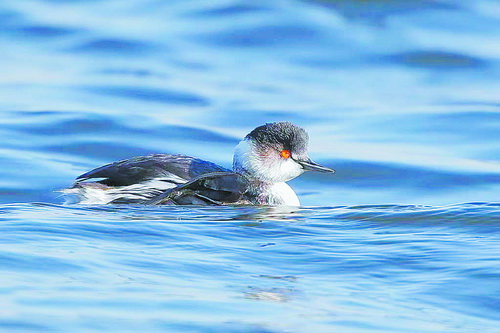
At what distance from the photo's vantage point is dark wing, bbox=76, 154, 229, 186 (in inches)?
381

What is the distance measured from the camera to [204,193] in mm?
9484

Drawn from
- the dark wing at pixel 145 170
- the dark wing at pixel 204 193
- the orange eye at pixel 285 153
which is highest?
the orange eye at pixel 285 153

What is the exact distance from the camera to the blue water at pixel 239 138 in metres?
6.43

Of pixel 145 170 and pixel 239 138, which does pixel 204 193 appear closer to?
pixel 145 170

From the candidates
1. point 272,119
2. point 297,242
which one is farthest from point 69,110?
point 297,242

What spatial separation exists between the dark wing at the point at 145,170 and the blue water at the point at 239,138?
491 millimetres

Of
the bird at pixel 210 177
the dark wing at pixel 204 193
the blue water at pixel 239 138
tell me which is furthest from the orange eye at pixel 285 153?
the dark wing at pixel 204 193

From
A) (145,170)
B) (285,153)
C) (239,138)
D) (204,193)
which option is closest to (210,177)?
(204,193)

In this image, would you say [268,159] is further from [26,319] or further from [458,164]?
[26,319]

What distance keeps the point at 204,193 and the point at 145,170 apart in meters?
0.54

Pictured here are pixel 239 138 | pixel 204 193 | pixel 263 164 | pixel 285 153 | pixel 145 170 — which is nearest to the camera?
pixel 204 193

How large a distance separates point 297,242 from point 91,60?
997 centimetres

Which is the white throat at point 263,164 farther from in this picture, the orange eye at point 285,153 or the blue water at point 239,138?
the blue water at point 239,138

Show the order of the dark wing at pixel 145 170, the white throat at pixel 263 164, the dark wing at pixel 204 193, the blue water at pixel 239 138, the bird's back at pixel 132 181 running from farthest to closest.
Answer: the white throat at pixel 263 164 < the dark wing at pixel 145 170 < the bird's back at pixel 132 181 < the dark wing at pixel 204 193 < the blue water at pixel 239 138
